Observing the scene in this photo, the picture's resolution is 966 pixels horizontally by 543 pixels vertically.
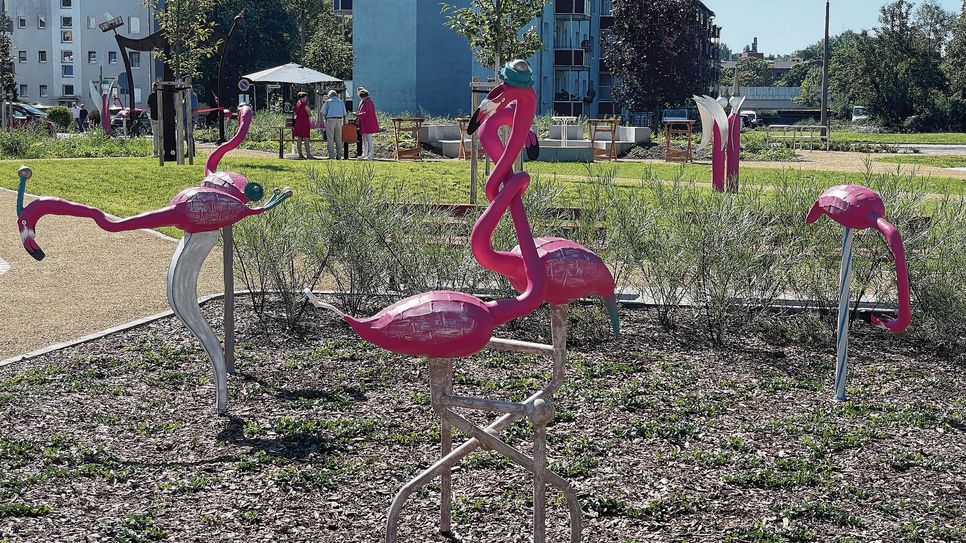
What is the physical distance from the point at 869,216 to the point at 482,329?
2.95m

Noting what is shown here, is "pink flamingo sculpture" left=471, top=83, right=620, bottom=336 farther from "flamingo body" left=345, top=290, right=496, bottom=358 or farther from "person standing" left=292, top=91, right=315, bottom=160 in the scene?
"person standing" left=292, top=91, right=315, bottom=160

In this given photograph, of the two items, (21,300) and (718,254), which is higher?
(718,254)

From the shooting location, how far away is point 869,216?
5699 mm

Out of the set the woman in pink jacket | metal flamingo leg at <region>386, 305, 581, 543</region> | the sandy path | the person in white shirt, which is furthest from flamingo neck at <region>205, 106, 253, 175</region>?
the person in white shirt

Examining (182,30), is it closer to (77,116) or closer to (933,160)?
(933,160)

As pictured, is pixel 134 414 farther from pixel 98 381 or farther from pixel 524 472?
pixel 524 472

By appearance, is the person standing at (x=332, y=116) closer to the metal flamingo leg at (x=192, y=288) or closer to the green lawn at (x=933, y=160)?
the green lawn at (x=933, y=160)

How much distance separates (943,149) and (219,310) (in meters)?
30.5

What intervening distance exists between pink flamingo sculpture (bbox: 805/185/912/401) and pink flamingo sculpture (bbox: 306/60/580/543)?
2.29 meters

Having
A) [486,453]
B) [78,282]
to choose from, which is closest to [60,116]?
[78,282]

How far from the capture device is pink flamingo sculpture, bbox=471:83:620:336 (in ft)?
13.3

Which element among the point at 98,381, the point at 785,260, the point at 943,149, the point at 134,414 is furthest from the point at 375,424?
the point at 943,149

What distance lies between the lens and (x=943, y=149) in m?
33.8

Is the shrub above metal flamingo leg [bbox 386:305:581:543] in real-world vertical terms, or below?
above
